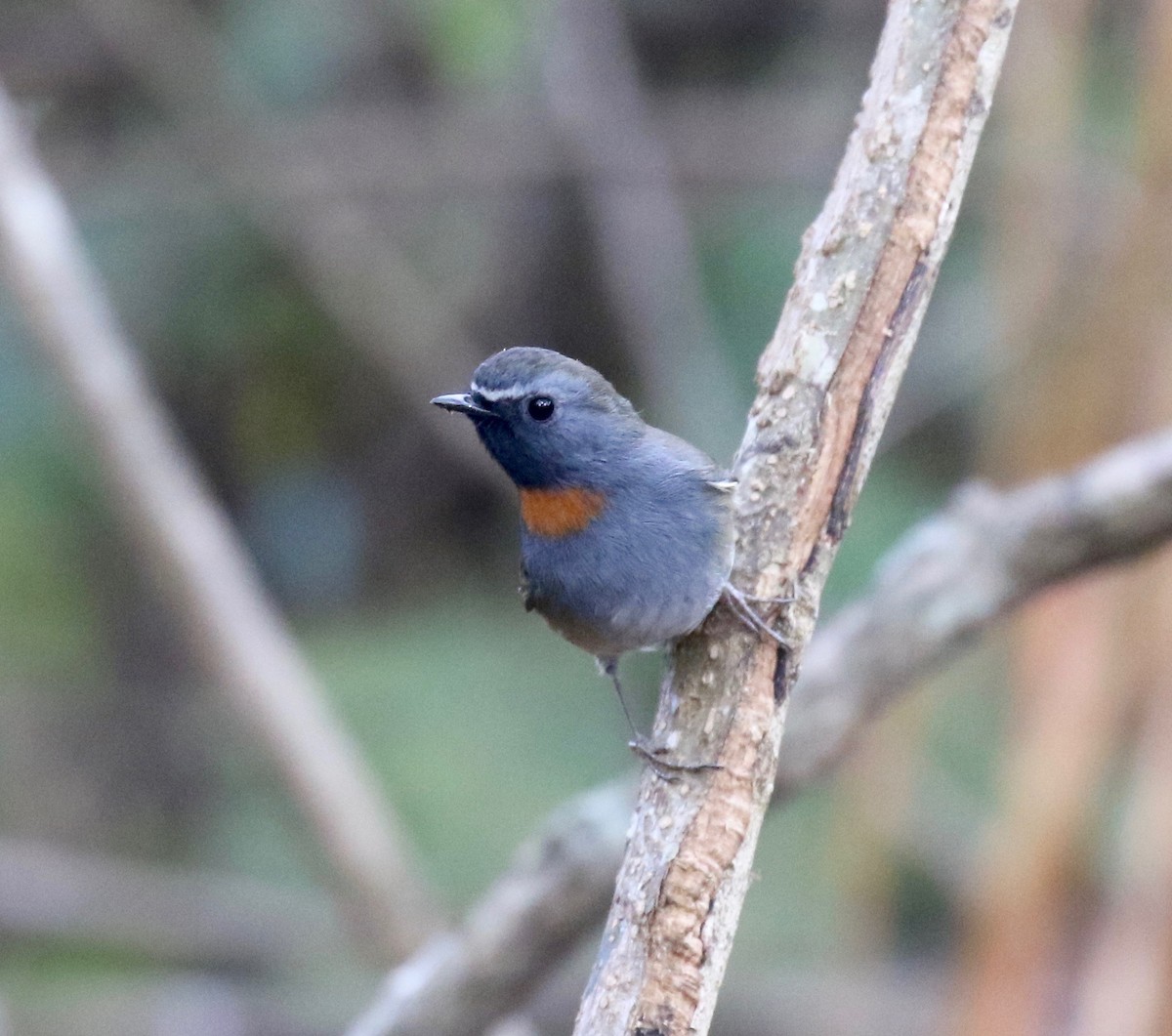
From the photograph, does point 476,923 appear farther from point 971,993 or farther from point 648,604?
point 971,993

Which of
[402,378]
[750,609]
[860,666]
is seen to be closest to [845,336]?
[750,609]

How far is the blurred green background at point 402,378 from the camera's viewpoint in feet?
20.5

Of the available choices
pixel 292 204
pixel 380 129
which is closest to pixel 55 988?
pixel 292 204

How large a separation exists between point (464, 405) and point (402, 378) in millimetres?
4509

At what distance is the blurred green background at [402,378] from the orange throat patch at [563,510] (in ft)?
10.2

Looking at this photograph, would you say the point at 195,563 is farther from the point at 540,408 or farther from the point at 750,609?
the point at 750,609

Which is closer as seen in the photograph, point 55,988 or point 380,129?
point 55,988

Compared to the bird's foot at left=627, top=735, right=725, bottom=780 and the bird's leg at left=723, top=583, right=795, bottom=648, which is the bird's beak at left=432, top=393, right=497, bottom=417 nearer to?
the bird's leg at left=723, top=583, right=795, bottom=648

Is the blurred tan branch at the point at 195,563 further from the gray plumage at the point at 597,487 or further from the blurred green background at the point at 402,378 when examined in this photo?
the gray plumage at the point at 597,487

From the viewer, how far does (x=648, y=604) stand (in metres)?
2.62

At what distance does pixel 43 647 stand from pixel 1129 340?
5322mm

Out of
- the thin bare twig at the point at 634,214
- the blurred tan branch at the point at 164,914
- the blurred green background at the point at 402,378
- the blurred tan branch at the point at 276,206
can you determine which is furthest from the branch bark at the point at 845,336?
the blurred tan branch at the point at 276,206

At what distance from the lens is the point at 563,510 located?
2.91m

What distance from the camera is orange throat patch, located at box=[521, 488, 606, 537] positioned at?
9.51 ft
